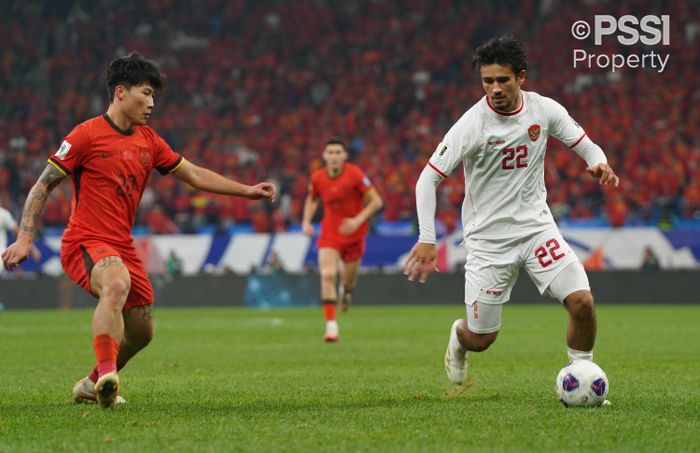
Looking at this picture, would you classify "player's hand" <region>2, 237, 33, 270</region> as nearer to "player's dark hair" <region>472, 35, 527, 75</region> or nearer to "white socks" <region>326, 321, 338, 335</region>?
"player's dark hair" <region>472, 35, 527, 75</region>

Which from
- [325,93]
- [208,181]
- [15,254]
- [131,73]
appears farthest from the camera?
[325,93]

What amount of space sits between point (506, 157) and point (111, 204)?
2677 mm

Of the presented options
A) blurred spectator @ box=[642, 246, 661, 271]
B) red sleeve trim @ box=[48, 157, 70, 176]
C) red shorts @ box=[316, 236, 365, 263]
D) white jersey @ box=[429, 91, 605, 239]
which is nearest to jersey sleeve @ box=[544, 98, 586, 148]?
white jersey @ box=[429, 91, 605, 239]

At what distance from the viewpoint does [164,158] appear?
306 inches

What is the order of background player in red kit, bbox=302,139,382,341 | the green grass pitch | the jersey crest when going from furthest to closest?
background player in red kit, bbox=302,139,382,341 < the jersey crest < the green grass pitch

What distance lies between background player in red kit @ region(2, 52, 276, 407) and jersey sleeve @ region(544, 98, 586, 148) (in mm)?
1990

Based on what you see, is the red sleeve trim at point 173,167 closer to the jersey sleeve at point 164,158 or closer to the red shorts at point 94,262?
the jersey sleeve at point 164,158

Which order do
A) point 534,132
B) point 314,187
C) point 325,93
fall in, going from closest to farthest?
point 534,132 → point 314,187 → point 325,93

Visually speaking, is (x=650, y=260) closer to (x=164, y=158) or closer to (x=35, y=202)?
(x=164, y=158)

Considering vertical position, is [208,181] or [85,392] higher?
[208,181]

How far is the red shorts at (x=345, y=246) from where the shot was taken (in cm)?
1534

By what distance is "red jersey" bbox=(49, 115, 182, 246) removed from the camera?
7289 millimetres

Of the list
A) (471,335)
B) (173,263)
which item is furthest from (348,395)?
(173,263)

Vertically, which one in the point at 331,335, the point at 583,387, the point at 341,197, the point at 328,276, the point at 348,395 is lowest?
the point at 331,335
